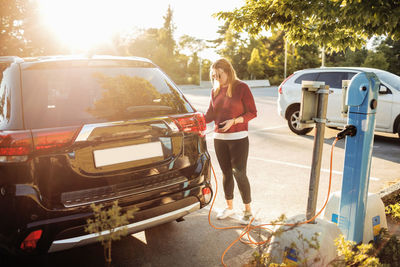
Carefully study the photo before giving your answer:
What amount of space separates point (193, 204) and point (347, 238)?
1.27m

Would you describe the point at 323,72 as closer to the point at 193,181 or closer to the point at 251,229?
the point at 251,229

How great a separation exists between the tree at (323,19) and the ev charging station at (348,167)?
0.77m

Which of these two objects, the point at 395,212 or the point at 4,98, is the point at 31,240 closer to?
the point at 4,98

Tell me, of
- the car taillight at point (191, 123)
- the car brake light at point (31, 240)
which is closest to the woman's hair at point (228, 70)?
the car taillight at point (191, 123)

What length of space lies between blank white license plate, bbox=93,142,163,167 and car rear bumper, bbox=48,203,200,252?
1.52ft

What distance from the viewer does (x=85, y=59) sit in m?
2.89

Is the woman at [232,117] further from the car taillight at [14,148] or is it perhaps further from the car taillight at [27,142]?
the car taillight at [14,148]

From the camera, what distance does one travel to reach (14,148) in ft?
7.42

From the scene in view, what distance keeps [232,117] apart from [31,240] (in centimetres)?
222

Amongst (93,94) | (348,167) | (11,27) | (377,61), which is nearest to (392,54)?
(377,61)

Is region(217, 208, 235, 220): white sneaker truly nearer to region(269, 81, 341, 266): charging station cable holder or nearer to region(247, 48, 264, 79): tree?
region(269, 81, 341, 266): charging station cable holder

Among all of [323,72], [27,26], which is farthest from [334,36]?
[27,26]

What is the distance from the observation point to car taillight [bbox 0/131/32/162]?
2.26 m

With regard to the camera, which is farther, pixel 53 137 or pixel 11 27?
pixel 11 27
